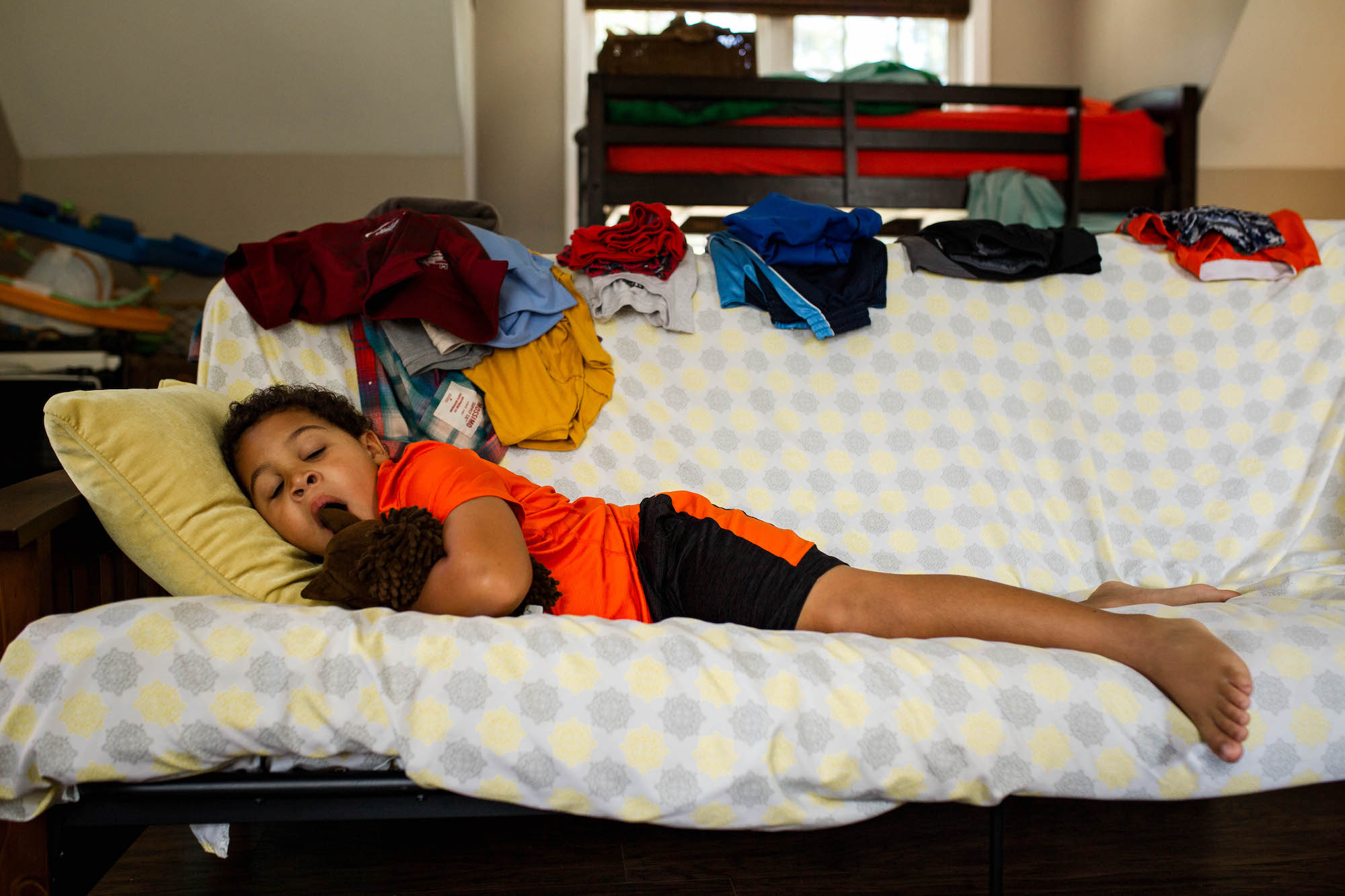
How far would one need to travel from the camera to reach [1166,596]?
→ 1320 mm

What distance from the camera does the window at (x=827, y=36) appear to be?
4750 millimetres

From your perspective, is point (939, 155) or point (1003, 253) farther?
point (939, 155)

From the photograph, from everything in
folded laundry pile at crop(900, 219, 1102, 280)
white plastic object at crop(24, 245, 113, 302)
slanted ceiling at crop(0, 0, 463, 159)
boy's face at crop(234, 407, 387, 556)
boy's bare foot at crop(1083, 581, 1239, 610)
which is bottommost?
boy's bare foot at crop(1083, 581, 1239, 610)

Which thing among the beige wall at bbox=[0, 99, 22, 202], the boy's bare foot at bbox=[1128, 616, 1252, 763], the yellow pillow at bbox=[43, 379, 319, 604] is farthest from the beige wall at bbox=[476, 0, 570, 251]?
the boy's bare foot at bbox=[1128, 616, 1252, 763]

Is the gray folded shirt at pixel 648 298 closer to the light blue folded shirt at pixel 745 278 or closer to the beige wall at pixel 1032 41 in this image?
the light blue folded shirt at pixel 745 278

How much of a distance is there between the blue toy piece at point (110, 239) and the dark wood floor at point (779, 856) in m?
2.73

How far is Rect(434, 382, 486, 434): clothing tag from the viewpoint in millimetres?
1529

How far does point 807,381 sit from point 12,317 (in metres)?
2.81

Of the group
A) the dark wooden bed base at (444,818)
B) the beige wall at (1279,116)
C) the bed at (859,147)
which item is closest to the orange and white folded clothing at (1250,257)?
the dark wooden bed base at (444,818)

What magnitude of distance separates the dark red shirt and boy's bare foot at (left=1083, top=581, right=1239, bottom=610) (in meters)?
1.05

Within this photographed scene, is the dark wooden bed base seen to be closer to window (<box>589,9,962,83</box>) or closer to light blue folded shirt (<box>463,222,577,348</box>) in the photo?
light blue folded shirt (<box>463,222,577,348</box>)

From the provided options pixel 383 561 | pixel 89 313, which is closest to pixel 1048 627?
pixel 383 561

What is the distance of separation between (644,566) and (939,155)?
268cm

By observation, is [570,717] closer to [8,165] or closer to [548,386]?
[548,386]
